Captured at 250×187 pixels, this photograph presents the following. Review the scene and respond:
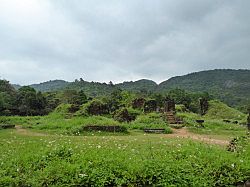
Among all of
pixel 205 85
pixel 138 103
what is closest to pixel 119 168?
pixel 138 103

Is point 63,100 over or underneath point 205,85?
underneath

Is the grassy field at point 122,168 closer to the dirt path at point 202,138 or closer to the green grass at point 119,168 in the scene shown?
the green grass at point 119,168

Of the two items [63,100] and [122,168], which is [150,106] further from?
[122,168]

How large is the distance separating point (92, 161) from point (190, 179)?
2.23 m

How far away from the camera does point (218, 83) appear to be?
11725cm

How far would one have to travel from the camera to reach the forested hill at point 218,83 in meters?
100


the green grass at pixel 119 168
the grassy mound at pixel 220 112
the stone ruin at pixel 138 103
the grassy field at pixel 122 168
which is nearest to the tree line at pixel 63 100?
the stone ruin at pixel 138 103

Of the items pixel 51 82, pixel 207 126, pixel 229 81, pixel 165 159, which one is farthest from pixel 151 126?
pixel 51 82

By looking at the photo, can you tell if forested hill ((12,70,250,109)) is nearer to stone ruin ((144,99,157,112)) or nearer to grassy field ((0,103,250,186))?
stone ruin ((144,99,157,112))

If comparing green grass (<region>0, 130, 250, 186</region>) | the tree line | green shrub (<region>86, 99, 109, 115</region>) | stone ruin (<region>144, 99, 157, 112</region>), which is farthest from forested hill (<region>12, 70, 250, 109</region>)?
green grass (<region>0, 130, 250, 186</region>)

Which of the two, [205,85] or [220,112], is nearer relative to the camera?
[220,112]

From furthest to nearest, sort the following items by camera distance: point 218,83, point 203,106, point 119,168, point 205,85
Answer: point 218,83
point 205,85
point 203,106
point 119,168

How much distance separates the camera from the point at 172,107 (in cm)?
3152

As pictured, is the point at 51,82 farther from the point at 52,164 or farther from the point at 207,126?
the point at 52,164
